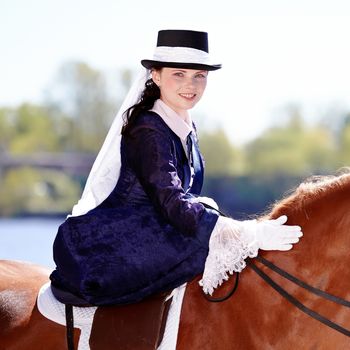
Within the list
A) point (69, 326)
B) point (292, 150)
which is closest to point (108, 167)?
point (69, 326)

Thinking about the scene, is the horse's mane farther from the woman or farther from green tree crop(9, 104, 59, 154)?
green tree crop(9, 104, 59, 154)

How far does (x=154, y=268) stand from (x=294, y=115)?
169ft

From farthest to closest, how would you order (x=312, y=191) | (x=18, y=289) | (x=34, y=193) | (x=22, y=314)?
(x=34, y=193) < (x=18, y=289) < (x=22, y=314) < (x=312, y=191)

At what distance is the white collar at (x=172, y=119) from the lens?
151 inches

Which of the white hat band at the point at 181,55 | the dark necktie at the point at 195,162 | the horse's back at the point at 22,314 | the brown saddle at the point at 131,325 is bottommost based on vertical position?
the horse's back at the point at 22,314

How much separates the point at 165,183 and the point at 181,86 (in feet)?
1.40

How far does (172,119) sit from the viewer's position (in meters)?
3.85

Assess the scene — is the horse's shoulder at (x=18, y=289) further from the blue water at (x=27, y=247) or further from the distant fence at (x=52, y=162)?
the distant fence at (x=52, y=162)

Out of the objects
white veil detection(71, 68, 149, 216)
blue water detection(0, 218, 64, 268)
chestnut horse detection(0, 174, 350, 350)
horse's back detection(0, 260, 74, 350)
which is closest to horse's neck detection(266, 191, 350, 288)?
chestnut horse detection(0, 174, 350, 350)

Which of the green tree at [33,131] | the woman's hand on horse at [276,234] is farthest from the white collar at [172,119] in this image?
the green tree at [33,131]

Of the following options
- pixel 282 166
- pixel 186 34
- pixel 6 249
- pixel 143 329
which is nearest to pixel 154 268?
pixel 143 329

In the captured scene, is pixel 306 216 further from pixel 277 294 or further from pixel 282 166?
pixel 282 166

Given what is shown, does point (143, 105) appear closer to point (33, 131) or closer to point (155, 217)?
point (155, 217)

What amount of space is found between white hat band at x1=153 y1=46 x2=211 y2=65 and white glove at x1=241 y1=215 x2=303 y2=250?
0.71 m
